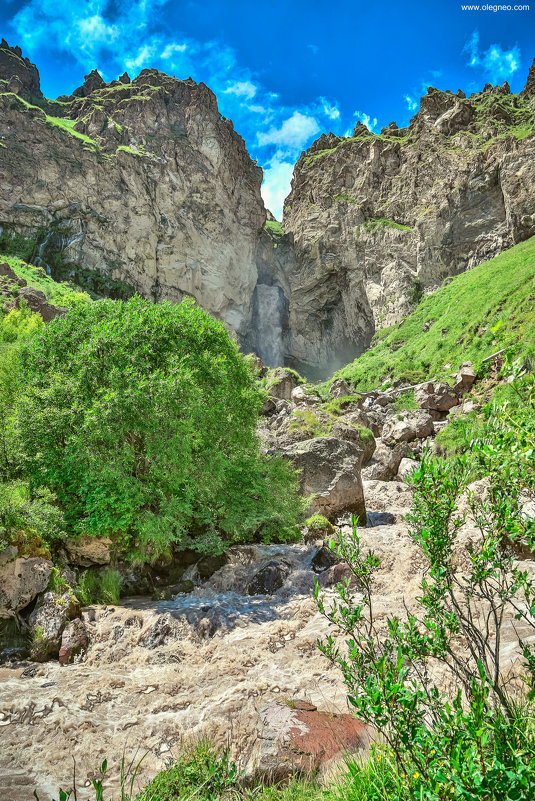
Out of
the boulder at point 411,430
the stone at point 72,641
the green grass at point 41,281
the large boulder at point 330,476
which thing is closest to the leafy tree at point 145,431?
the large boulder at point 330,476

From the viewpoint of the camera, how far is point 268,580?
13.9 meters

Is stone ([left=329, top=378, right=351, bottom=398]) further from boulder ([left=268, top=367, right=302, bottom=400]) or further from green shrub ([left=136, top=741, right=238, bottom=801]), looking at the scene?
green shrub ([left=136, top=741, right=238, bottom=801])

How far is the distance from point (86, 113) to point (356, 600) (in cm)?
10296

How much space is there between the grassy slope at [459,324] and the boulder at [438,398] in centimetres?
535

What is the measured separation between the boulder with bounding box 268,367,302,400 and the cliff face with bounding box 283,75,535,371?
37.6m

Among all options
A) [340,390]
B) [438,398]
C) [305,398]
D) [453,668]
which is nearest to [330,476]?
[453,668]

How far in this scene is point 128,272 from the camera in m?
70.4

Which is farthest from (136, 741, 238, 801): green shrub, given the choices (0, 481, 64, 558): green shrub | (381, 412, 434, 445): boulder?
(381, 412, 434, 445): boulder

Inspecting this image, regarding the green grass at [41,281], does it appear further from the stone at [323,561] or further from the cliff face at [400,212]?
the cliff face at [400,212]

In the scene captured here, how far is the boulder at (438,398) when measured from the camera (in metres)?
33.6

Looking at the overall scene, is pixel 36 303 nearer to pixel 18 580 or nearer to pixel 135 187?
pixel 18 580

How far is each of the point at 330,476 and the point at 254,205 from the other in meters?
84.7

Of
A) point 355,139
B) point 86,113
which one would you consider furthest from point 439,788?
point 355,139

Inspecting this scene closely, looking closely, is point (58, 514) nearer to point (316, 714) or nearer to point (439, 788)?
point (316, 714)
